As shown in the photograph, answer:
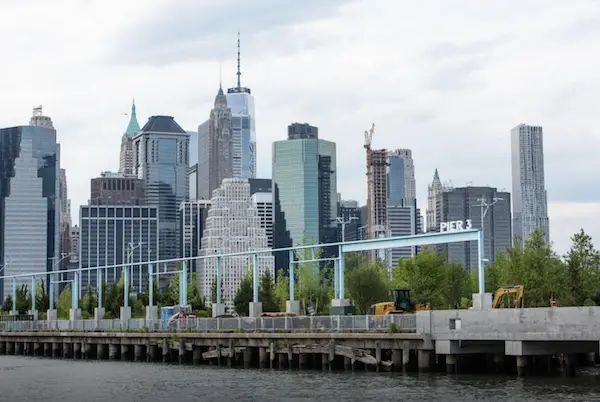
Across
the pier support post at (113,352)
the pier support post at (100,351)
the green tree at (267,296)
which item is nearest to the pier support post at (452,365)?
the pier support post at (113,352)

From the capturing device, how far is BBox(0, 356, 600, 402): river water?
156ft

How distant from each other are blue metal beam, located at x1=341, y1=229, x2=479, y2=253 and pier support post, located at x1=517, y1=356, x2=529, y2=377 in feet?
25.4

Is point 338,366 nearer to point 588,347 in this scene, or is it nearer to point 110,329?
point 588,347

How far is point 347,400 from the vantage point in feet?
152

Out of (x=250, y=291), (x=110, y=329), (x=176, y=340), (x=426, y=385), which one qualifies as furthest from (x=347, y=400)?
(x=250, y=291)

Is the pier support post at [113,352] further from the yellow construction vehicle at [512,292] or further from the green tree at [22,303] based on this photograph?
the green tree at [22,303]

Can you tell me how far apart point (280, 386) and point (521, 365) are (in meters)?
12.5

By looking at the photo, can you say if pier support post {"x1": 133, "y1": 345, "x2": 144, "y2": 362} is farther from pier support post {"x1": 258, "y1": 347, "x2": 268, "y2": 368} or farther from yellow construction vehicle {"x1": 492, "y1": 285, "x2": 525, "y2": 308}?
yellow construction vehicle {"x1": 492, "y1": 285, "x2": 525, "y2": 308}

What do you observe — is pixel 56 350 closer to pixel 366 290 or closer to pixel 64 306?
pixel 366 290

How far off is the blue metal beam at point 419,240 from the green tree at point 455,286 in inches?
1209

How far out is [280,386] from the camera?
175 ft

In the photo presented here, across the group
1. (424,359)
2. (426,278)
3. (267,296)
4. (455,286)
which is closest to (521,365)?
(424,359)

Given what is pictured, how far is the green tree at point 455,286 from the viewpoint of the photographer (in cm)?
10156

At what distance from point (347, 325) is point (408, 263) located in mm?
39310
